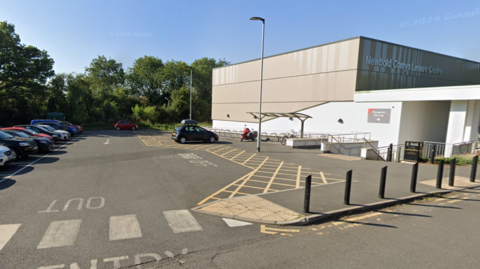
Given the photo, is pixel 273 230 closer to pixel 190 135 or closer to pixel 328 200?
pixel 328 200

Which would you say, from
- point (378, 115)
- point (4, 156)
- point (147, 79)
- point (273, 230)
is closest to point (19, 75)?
point (4, 156)

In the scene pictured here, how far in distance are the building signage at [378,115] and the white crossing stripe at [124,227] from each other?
71.4ft

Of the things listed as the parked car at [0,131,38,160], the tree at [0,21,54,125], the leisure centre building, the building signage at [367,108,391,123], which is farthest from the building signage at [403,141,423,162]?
the tree at [0,21,54,125]

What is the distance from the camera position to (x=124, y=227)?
17.5ft

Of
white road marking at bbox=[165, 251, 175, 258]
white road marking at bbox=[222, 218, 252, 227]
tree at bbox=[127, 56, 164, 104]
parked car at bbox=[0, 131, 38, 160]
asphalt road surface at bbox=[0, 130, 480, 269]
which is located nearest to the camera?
asphalt road surface at bbox=[0, 130, 480, 269]

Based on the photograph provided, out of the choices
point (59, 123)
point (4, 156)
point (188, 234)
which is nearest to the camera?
point (188, 234)

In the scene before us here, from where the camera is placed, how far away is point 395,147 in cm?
2131

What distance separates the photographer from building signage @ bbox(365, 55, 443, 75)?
24.1 meters

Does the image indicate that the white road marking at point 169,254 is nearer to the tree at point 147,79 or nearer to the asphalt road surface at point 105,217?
the asphalt road surface at point 105,217

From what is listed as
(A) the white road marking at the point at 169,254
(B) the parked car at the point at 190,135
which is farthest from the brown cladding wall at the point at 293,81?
(A) the white road marking at the point at 169,254

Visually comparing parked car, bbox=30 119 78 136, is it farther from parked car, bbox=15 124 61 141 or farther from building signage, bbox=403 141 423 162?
building signage, bbox=403 141 423 162

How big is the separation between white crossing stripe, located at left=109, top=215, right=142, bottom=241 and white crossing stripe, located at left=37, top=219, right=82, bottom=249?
2.09 ft

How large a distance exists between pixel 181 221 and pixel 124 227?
1155 millimetres

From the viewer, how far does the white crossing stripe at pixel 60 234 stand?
15.0ft
